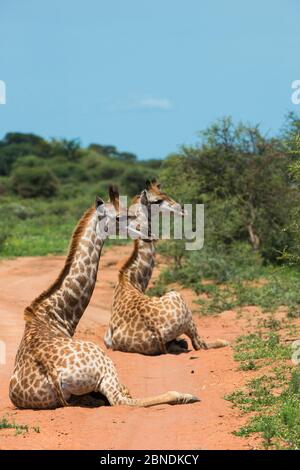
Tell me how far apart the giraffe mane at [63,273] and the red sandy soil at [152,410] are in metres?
0.83

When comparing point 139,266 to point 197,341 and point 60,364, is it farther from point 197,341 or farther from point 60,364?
point 60,364

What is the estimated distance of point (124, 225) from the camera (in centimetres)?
882

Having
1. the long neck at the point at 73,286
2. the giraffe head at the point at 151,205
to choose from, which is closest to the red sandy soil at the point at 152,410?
the long neck at the point at 73,286

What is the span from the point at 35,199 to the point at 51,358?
33.9 m

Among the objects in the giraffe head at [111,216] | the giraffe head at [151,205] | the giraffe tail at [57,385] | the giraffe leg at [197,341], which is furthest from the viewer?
the giraffe head at [151,205]

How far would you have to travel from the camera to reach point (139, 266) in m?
11.1

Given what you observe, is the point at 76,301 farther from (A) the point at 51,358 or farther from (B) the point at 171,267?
(B) the point at 171,267

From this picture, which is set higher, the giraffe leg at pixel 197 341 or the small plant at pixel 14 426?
the giraffe leg at pixel 197 341

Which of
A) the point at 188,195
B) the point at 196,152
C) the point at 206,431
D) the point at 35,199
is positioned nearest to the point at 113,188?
the point at 206,431

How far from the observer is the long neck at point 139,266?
35.9 feet

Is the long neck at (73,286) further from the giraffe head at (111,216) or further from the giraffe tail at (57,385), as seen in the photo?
the giraffe tail at (57,385)

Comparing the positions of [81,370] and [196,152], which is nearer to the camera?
[81,370]

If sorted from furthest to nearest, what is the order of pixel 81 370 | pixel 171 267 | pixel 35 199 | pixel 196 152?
1. pixel 35 199
2. pixel 196 152
3. pixel 171 267
4. pixel 81 370

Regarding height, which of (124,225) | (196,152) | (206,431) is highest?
(196,152)
